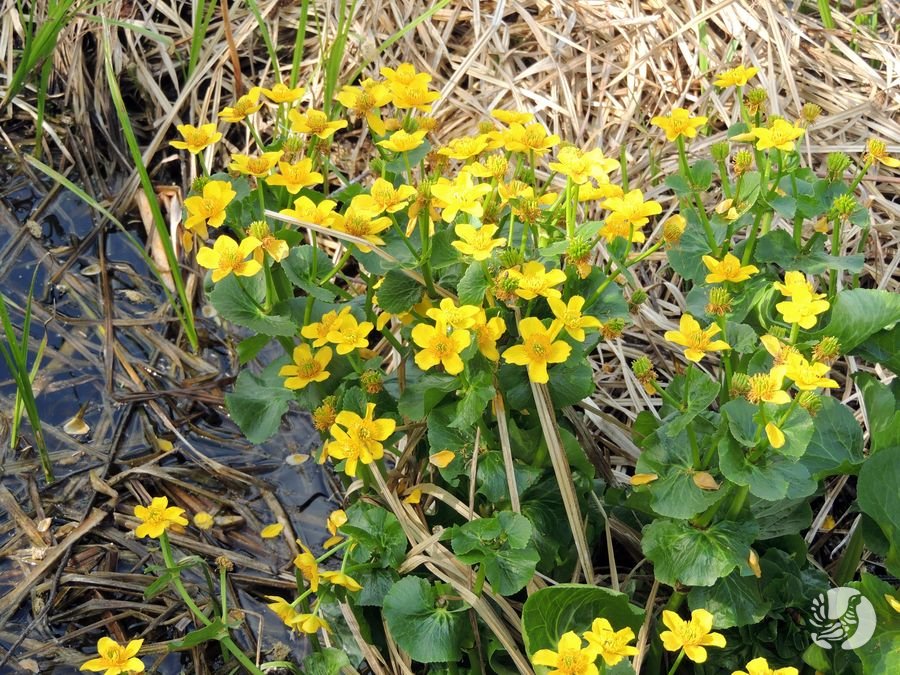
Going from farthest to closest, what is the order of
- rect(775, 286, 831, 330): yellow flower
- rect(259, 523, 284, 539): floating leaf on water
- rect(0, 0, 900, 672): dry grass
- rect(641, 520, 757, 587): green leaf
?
rect(0, 0, 900, 672): dry grass
rect(259, 523, 284, 539): floating leaf on water
rect(641, 520, 757, 587): green leaf
rect(775, 286, 831, 330): yellow flower

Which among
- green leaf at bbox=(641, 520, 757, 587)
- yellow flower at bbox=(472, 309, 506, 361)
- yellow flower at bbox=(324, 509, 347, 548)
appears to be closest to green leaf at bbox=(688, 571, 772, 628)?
green leaf at bbox=(641, 520, 757, 587)

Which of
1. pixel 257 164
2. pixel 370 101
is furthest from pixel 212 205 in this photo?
pixel 370 101

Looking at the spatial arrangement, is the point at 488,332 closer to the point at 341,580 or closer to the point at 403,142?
the point at 403,142

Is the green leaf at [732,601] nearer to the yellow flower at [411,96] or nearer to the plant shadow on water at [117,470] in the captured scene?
the plant shadow on water at [117,470]

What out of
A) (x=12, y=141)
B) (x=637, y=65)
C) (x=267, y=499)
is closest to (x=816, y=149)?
(x=637, y=65)

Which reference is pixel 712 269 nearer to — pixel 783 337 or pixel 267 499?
pixel 783 337

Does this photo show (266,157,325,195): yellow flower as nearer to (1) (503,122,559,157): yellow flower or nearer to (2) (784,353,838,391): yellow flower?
(1) (503,122,559,157): yellow flower
